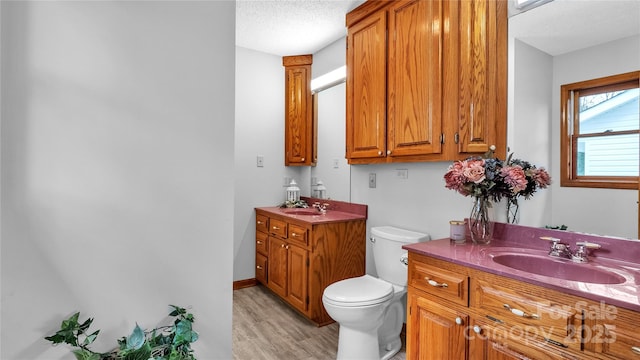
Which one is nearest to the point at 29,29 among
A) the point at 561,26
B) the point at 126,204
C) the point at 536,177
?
the point at 126,204

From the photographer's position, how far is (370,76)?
2.36 m

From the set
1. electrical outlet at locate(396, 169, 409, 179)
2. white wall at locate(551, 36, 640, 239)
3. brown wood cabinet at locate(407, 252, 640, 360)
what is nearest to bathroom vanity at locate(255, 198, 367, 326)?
electrical outlet at locate(396, 169, 409, 179)

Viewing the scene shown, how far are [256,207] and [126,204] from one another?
2.71m

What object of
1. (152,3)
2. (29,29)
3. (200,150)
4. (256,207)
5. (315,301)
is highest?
(152,3)

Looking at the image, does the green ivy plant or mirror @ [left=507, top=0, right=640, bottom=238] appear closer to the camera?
the green ivy plant

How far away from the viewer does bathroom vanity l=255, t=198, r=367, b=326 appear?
8.19 ft

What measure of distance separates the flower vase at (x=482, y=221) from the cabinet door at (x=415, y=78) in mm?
401

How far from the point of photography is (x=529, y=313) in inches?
44.9

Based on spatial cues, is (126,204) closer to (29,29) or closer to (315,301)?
(29,29)

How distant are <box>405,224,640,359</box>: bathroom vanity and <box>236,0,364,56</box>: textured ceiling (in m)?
1.97

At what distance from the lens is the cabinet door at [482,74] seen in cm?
167

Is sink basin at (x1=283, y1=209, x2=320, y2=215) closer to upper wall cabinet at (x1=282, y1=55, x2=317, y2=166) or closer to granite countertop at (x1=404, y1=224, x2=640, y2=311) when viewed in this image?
upper wall cabinet at (x1=282, y1=55, x2=317, y2=166)

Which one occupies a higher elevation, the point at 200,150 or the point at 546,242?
the point at 200,150

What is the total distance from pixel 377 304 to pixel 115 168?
1603mm
